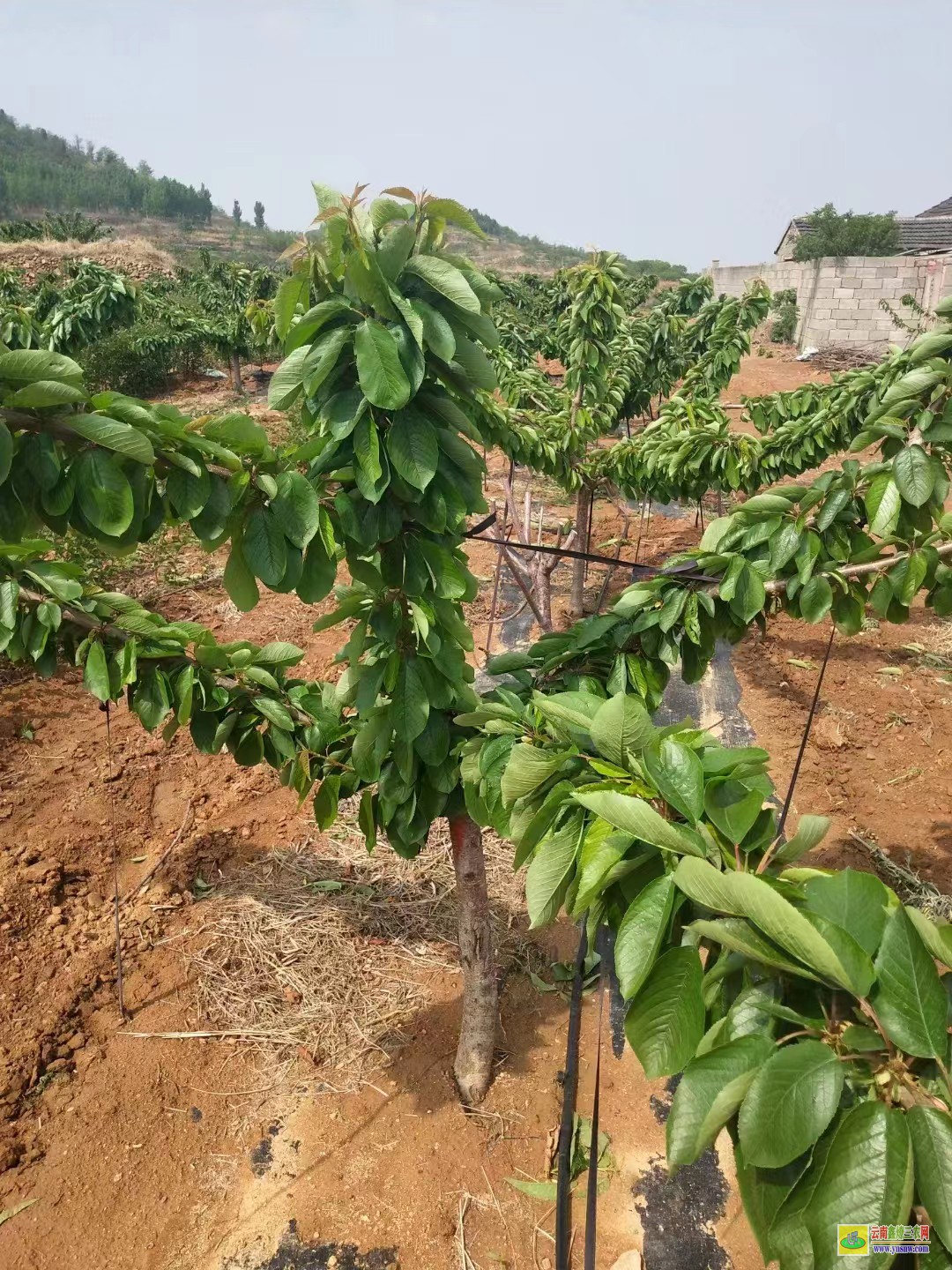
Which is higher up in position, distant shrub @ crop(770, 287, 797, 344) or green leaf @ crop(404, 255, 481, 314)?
distant shrub @ crop(770, 287, 797, 344)

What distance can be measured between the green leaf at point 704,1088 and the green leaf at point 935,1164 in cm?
14

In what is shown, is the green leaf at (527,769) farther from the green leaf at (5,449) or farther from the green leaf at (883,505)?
the green leaf at (883,505)

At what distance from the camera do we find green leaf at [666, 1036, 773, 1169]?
79 centimetres

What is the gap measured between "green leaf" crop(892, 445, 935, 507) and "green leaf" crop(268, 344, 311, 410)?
1.54 metres

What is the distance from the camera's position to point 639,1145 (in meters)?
2.68

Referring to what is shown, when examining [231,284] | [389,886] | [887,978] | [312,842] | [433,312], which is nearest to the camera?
[887,978]

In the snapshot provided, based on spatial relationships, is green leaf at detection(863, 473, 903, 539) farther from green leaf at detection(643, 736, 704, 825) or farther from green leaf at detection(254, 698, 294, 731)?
green leaf at detection(254, 698, 294, 731)

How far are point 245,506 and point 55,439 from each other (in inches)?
14.5

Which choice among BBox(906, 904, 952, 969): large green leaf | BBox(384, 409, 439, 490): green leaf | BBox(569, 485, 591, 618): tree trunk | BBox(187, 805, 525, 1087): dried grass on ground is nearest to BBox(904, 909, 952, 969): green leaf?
BBox(906, 904, 952, 969): large green leaf

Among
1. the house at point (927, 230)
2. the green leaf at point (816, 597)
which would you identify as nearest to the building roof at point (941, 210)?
the house at point (927, 230)

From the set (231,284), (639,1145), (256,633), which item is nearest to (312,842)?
(639,1145)

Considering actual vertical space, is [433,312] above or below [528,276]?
below

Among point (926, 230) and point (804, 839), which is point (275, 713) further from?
point (926, 230)

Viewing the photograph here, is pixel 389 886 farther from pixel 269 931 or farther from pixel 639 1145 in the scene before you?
pixel 639 1145
